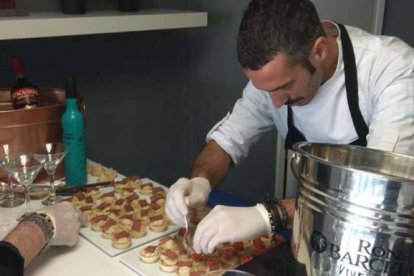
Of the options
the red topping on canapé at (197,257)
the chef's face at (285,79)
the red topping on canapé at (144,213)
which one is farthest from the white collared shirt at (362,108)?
the red topping on canapé at (197,257)

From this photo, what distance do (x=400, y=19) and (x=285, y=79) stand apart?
4.48ft

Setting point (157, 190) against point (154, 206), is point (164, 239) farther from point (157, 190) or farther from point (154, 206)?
point (157, 190)

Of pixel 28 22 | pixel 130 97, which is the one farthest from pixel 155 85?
pixel 28 22

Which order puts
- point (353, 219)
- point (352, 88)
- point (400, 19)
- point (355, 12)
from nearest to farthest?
point (353, 219), point (352, 88), point (355, 12), point (400, 19)

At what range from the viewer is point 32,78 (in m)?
1.79

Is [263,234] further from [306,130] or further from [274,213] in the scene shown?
[306,130]

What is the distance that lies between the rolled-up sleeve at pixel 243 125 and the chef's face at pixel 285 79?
28 centimetres

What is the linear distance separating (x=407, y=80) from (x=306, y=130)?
31 cm

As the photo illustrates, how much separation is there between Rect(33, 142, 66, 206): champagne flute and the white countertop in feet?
0.84

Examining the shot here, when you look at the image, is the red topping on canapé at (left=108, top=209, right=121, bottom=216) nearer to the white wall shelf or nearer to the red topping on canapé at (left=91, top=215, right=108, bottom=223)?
the red topping on canapé at (left=91, top=215, right=108, bottom=223)

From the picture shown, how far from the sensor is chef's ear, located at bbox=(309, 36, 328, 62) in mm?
1009

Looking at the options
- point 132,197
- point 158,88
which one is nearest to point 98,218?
point 132,197

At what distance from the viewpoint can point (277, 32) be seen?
95cm

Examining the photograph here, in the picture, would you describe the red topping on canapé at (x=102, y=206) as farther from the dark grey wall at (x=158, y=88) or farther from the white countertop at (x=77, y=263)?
the dark grey wall at (x=158, y=88)
